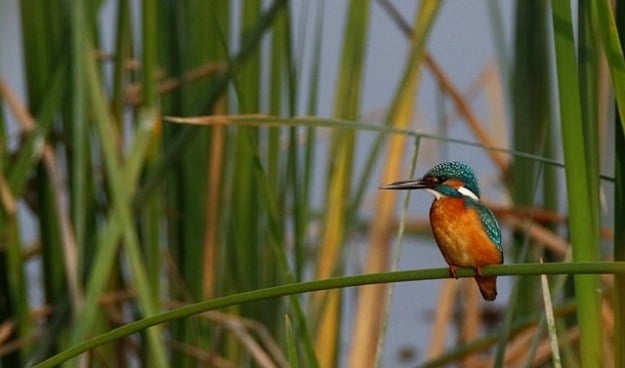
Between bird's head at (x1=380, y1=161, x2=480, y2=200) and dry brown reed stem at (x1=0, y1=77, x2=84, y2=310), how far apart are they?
0.79 m

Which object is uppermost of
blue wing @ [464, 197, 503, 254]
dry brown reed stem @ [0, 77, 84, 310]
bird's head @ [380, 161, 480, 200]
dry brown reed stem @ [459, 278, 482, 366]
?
bird's head @ [380, 161, 480, 200]

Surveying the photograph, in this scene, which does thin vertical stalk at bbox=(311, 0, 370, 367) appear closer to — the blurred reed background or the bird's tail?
the blurred reed background

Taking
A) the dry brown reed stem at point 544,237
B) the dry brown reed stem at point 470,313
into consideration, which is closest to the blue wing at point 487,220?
the dry brown reed stem at point 544,237

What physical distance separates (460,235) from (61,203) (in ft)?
3.10

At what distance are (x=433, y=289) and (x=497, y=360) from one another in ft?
7.26

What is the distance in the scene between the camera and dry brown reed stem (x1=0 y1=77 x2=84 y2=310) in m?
1.82

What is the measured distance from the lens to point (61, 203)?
191 cm

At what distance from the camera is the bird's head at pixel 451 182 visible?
1131 millimetres

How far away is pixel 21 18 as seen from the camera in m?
1.95

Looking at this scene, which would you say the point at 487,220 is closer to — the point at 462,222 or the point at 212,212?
the point at 462,222

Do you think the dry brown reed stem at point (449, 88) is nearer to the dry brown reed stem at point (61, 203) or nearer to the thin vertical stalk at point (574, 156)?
the dry brown reed stem at point (61, 203)

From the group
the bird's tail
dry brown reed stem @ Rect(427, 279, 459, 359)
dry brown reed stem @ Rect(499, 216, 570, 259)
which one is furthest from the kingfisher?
dry brown reed stem @ Rect(427, 279, 459, 359)

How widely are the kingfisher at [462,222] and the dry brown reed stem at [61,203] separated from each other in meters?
0.79

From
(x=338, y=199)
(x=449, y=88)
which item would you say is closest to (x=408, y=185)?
(x=338, y=199)
